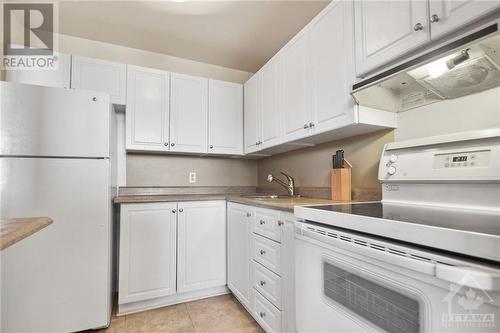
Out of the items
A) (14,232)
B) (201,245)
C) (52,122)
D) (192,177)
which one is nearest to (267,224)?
(201,245)

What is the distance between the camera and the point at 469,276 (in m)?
0.53

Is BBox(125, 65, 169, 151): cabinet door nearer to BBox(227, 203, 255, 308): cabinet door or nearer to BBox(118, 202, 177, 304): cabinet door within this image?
BBox(118, 202, 177, 304): cabinet door

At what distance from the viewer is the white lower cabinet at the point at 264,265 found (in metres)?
1.35

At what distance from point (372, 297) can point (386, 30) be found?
1.13 metres

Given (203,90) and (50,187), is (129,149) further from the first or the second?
(203,90)

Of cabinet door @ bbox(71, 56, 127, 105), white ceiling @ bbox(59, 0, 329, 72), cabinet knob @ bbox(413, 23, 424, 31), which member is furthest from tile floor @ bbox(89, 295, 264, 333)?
white ceiling @ bbox(59, 0, 329, 72)

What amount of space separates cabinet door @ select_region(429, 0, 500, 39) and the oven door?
2.83 ft

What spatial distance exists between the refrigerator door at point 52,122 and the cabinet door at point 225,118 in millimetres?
1021

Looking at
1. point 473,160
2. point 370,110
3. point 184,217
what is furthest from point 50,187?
point 473,160

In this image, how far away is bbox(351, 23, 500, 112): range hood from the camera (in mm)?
863

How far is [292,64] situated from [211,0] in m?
0.80

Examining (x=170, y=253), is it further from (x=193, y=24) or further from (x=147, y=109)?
(x=193, y=24)

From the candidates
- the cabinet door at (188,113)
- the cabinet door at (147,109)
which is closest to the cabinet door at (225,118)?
the cabinet door at (188,113)

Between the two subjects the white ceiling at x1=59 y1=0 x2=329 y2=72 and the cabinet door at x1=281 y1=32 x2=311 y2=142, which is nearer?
the cabinet door at x1=281 y1=32 x2=311 y2=142
